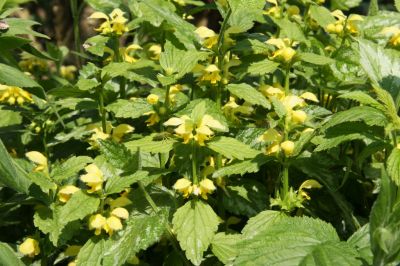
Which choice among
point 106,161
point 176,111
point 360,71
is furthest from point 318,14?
point 106,161

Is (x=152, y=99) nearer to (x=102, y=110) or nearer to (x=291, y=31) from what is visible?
(x=102, y=110)

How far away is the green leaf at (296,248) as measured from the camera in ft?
3.87

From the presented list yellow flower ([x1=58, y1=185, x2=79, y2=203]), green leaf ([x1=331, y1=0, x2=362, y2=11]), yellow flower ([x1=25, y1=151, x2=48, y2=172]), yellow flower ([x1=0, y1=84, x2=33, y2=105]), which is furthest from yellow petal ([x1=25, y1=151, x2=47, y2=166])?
green leaf ([x1=331, y1=0, x2=362, y2=11])

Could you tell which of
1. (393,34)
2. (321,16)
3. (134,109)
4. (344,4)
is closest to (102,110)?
(134,109)

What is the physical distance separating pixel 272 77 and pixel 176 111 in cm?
52

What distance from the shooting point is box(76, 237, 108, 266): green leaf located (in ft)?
4.62

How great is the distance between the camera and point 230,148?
1.44 meters

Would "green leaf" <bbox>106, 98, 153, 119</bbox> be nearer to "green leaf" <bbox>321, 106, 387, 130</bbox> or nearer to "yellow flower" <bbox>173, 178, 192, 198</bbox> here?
"yellow flower" <bbox>173, 178, 192, 198</bbox>

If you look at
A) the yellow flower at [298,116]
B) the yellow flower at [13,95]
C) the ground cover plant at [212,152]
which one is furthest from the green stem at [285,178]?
the yellow flower at [13,95]

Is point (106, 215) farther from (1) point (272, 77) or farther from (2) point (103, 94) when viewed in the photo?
(1) point (272, 77)

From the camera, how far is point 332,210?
1.74 m

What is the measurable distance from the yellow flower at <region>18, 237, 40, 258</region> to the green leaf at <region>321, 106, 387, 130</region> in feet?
2.59

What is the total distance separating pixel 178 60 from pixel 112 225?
0.51 metres

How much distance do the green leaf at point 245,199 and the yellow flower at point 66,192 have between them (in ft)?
1.32
